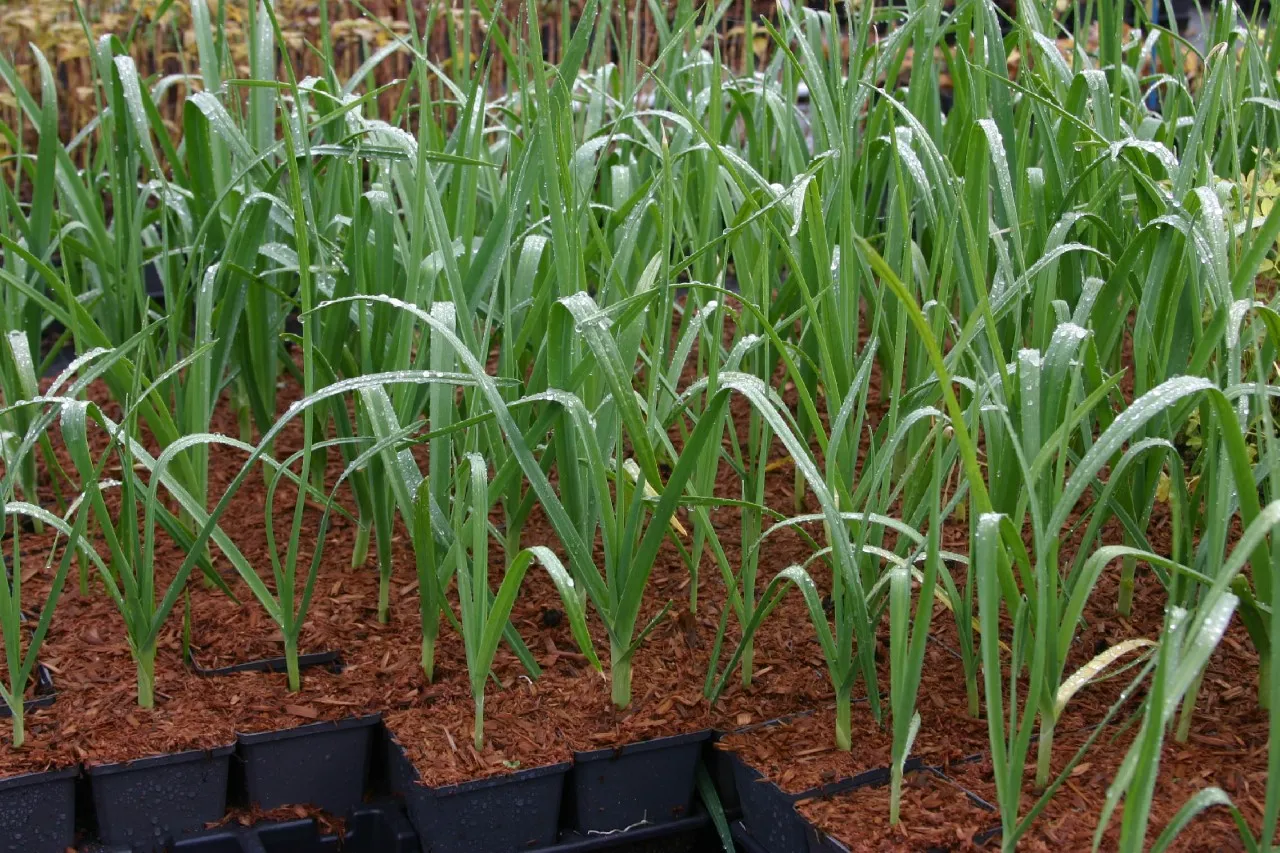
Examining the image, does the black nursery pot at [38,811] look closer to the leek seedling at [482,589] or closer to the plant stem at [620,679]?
the leek seedling at [482,589]

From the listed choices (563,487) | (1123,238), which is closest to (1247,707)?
(1123,238)

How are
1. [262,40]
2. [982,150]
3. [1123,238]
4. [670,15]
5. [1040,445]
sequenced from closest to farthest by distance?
[1040,445] → [982,150] → [1123,238] → [262,40] → [670,15]

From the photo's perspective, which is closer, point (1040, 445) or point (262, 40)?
point (1040, 445)

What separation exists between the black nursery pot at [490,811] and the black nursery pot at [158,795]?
201 mm

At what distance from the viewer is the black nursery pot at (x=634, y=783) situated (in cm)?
127

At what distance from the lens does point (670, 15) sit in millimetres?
4816

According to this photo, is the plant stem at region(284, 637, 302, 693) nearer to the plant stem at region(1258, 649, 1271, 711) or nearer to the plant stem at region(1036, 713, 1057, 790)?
the plant stem at region(1036, 713, 1057, 790)

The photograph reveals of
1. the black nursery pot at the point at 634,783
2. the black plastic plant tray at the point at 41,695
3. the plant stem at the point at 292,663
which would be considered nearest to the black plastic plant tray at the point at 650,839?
the black nursery pot at the point at 634,783

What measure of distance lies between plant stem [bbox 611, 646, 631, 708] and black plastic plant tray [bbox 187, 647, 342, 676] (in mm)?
340

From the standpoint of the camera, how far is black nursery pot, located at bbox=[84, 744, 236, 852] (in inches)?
49.7

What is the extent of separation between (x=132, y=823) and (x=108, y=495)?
2.34 feet

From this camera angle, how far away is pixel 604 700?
1341 mm

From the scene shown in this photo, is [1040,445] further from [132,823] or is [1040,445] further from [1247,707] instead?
[132,823]

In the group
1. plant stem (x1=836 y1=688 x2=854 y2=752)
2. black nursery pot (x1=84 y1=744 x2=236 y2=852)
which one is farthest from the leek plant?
black nursery pot (x1=84 y1=744 x2=236 y2=852)
